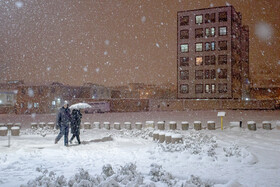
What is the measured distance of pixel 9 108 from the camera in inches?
2116

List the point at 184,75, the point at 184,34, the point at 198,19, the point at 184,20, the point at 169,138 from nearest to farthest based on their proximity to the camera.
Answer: the point at 169,138
the point at 198,19
the point at 184,20
the point at 184,34
the point at 184,75

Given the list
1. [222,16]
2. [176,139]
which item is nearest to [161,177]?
[176,139]

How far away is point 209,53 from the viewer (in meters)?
57.7

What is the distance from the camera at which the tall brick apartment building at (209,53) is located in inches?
2202

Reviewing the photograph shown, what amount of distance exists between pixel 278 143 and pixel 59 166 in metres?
9.88

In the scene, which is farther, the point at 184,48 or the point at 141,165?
the point at 184,48

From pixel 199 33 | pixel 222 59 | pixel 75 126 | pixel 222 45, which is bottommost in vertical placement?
pixel 75 126

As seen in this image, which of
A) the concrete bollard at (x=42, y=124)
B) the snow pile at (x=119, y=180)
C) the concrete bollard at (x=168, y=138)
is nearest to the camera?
the snow pile at (x=119, y=180)

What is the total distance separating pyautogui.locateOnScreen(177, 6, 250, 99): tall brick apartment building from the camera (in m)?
55.9

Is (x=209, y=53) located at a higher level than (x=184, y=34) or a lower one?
lower

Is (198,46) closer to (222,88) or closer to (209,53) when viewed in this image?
(209,53)

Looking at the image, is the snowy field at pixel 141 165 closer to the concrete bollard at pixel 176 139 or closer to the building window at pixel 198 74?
the concrete bollard at pixel 176 139

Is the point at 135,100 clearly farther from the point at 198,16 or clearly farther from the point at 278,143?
the point at 278,143

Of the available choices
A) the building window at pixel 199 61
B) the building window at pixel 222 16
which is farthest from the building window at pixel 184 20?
the building window at pixel 199 61
